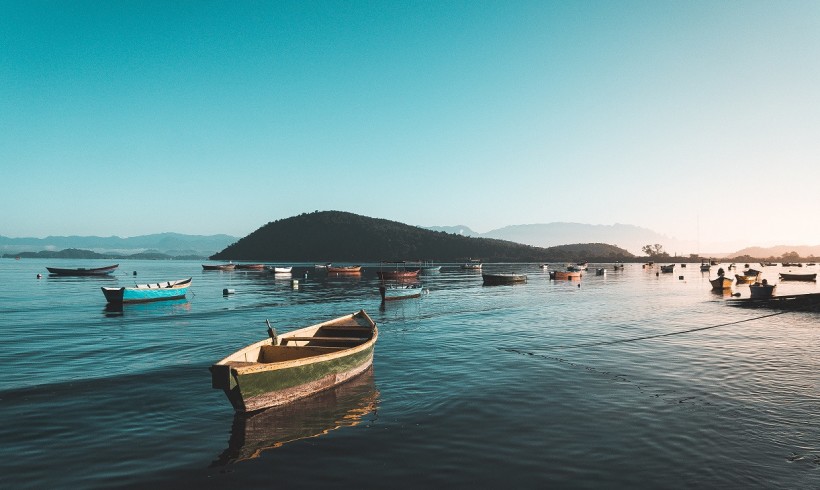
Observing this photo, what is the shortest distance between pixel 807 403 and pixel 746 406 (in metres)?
2.32

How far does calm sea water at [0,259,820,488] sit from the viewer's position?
1063 cm

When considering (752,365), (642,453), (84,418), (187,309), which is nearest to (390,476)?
(642,453)

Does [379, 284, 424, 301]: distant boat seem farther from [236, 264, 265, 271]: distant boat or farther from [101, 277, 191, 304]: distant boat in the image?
[236, 264, 265, 271]: distant boat

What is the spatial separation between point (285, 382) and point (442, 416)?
5096mm

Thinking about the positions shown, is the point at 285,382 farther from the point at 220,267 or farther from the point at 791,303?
the point at 220,267

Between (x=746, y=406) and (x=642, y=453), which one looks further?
(x=746, y=406)

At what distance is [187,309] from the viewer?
152 feet

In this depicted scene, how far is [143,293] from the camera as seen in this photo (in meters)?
49.2

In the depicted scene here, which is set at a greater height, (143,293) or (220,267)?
(220,267)

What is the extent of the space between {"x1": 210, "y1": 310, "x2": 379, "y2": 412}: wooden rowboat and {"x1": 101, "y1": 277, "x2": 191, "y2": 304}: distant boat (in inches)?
1402

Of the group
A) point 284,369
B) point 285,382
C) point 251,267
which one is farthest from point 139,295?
point 251,267

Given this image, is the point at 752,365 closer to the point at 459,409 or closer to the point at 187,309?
the point at 459,409

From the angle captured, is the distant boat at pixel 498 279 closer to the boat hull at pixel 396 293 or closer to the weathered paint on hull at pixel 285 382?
the boat hull at pixel 396 293

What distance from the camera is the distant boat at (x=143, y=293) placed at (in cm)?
4650
